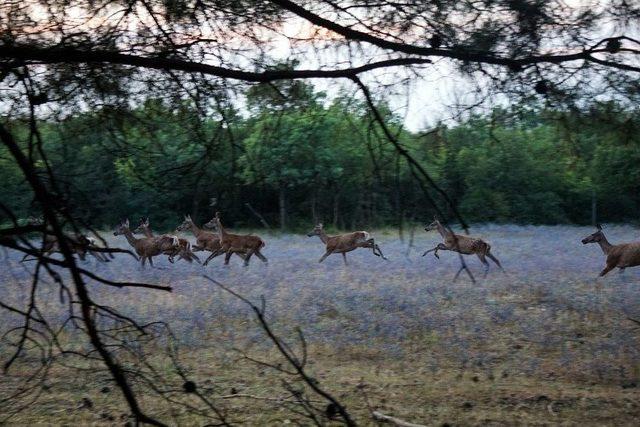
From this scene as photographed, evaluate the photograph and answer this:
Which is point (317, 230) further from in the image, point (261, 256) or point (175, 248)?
point (175, 248)

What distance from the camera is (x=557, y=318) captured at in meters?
10.0

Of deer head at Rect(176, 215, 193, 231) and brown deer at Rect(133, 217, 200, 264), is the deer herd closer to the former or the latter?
brown deer at Rect(133, 217, 200, 264)

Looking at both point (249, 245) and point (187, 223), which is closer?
point (187, 223)

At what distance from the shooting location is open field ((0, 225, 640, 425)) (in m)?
6.32

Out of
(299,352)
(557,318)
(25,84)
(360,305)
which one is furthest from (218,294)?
(25,84)

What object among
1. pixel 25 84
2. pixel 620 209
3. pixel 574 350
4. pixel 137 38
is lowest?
pixel 574 350

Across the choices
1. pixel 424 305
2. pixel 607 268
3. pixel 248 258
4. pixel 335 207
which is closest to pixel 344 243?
pixel 248 258

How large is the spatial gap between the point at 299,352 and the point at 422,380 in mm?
1805

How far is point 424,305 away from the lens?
1047cm

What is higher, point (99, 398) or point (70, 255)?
point (70, 255)

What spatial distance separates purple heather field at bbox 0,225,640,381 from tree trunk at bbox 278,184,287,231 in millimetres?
781

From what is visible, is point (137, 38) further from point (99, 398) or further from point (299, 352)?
point (299, 352)

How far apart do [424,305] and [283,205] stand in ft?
7.65

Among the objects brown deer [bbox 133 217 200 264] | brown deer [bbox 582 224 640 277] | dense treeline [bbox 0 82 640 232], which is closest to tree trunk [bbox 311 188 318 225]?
brown deer [bbox 133 217 200 264]
